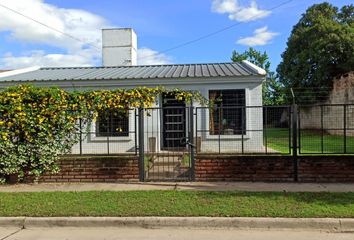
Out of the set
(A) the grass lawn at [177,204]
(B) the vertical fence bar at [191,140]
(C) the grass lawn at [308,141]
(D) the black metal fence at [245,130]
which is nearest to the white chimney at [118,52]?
(D) the black metal fence at [245,130]

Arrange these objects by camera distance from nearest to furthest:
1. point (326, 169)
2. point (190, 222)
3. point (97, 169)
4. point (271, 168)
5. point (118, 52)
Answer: point (190, 222), point (326, 169), point (271, 168), point (97, 169), point (118, 52)

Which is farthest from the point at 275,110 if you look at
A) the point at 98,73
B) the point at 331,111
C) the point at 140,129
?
the point at 98,73

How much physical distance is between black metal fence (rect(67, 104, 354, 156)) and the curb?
383 cm

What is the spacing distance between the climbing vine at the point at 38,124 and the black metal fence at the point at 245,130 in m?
0.44

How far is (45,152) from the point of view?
36.1 ft

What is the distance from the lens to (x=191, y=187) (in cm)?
1010

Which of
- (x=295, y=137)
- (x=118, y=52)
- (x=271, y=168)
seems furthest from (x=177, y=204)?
(x=118, y=52)

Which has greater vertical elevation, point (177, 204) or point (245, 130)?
point (245, 130)

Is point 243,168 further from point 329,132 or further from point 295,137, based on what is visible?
point 329,132

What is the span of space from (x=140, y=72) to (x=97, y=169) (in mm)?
7295

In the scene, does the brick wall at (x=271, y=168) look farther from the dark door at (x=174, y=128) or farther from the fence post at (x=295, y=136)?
the dark door at (x=174, y=128)

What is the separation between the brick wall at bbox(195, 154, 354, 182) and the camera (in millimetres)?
10664

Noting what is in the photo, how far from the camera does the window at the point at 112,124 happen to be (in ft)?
38.4

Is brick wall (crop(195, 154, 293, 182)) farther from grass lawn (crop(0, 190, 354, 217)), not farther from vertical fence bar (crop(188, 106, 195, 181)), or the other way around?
grass lawn (crop(0, 190, 354, 217))
